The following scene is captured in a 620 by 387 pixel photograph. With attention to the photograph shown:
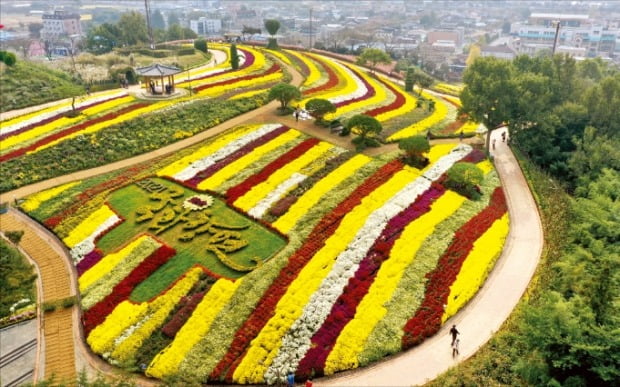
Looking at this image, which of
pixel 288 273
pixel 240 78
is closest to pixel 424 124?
pixel 240 78

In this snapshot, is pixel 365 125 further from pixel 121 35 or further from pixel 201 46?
pixel 121 35

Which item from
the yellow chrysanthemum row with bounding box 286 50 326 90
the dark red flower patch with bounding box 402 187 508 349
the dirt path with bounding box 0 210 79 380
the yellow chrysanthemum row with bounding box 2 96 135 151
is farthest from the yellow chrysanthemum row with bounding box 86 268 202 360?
the yellow chrysanthemum row with bounding box 286 50 326 90

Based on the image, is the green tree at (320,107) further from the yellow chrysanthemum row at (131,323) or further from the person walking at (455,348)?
the person walking at (455,348)

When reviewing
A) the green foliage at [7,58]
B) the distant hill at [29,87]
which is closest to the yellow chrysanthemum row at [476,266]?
the distant hill at [29,87]

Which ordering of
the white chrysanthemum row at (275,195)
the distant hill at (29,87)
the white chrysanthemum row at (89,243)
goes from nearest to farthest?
the white chrysanthemum row at (89,243), the white chrysanthemum row at (275,195), the distant hill at (29,87)

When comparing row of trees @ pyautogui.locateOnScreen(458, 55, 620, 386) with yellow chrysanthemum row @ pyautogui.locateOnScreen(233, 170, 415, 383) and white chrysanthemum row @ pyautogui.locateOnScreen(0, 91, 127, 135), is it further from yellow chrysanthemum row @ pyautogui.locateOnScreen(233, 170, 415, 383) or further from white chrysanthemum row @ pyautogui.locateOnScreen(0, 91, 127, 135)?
white chrysanthemum row @ pyautogui.locateOnScreen(0, 91, 127, 135)

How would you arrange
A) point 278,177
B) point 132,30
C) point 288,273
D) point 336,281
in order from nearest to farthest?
point 336,281 → point 288,273 → point 278,177 → point 132,30
